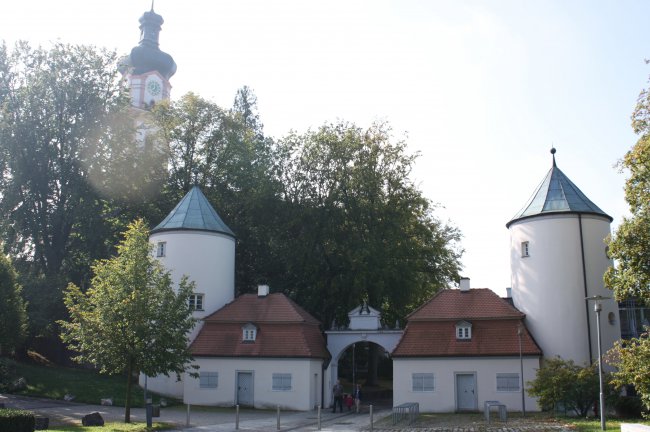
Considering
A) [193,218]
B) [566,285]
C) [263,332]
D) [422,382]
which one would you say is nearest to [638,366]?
[566,285]

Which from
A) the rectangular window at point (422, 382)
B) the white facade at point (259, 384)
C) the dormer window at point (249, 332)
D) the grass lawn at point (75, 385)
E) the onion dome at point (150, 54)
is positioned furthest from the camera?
the onion dome at point (150, 54)

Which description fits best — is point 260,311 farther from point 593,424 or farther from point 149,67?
point 149,67

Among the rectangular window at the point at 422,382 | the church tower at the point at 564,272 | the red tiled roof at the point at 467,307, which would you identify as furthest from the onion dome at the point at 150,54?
the rectangular window at the point at 422,382

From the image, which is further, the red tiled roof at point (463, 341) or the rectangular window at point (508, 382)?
the red tiled roof at point (463, 341)

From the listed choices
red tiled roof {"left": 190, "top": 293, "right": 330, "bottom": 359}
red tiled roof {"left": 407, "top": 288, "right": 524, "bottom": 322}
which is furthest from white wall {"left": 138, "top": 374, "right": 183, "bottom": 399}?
red tiled roof {"left": 407, "top": 288, "right": 524, "bottom": 322}

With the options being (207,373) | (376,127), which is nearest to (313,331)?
(207,373)

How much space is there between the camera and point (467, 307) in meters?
34.0

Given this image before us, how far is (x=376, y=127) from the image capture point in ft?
147

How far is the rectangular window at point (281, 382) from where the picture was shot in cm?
3369

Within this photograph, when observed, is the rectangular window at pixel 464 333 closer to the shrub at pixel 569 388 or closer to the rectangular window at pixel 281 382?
the shrub at pixel 569 388

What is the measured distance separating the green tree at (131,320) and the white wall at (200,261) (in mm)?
11870

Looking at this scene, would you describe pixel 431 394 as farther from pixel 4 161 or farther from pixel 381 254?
pixel 4 161

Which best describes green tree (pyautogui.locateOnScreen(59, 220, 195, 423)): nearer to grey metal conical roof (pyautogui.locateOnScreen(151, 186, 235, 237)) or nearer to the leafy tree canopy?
grey metal conical roof (pyautogui.locateOnScreen(151, 186, 235, 237))

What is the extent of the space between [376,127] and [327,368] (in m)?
16.3
